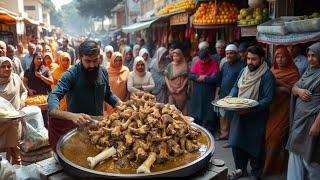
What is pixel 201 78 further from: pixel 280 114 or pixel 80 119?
pixel 80 119

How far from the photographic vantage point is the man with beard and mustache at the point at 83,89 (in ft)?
10.9

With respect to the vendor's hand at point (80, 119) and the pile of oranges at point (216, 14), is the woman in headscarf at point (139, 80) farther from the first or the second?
the vendor's hand at point (80, 119)

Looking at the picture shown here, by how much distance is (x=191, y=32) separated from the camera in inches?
405

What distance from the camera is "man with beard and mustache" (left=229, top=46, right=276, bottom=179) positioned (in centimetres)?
462

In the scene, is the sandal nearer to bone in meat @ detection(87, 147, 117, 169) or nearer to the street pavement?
the street pavement

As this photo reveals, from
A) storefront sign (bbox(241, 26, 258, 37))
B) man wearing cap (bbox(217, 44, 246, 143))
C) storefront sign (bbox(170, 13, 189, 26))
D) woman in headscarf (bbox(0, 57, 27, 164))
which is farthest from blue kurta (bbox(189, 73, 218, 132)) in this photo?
woman in headscarf (bbox(0, 57, 27, 164))

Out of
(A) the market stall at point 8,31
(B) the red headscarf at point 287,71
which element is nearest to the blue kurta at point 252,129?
(B) the red headscarf at point 287,71

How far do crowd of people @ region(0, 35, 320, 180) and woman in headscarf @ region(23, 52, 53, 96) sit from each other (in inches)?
0.7

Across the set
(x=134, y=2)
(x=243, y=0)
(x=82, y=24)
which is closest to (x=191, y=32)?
(x=243, y=0)

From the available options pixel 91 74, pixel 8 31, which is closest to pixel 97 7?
pixel 8 31

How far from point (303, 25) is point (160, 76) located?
414 cm

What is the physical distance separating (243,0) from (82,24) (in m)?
116

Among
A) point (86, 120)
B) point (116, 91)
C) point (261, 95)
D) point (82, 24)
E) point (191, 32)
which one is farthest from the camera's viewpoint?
point (82, 24)

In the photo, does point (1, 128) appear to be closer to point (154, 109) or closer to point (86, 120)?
point (86, 120)
